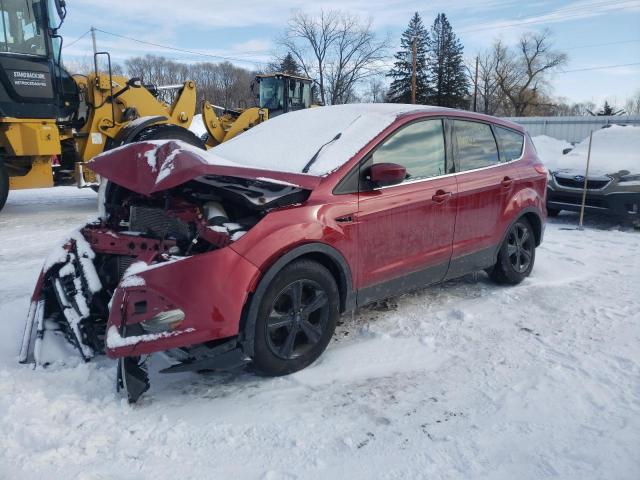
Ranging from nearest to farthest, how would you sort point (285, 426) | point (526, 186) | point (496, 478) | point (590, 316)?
1. point (496, 478)
2. point (285, 426)
3. point (590, 316)
4. point (526, 186)

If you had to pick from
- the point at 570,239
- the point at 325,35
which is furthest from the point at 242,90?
the point at 570,239

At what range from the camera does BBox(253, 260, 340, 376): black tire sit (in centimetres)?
300

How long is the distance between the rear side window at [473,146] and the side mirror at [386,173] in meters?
1.01

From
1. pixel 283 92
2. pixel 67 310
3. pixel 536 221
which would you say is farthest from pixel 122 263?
pixel 283 92

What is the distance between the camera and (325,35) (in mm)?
49844

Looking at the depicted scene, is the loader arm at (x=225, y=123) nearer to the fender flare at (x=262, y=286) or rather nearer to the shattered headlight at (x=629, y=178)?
the shattered headlight at (x=629, y=178)

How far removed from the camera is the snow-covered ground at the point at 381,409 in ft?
7.76

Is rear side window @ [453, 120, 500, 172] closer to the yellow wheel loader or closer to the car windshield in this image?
the car windshield

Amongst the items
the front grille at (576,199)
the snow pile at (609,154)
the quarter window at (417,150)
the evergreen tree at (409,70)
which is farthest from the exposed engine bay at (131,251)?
the evergreen tree at (409,70)

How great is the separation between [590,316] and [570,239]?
3.37 meters

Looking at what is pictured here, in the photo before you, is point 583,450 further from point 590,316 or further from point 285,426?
point 590,316

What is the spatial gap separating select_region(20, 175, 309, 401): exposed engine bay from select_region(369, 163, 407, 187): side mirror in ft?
1.82

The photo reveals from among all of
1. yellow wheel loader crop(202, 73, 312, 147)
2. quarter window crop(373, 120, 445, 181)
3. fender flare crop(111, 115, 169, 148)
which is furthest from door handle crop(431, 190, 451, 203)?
yellow wheel loader crop(202, 73, 312, 147)

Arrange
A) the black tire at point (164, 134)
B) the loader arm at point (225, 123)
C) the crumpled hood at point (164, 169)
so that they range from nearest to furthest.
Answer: the crumpled hood at point (164, 169) < the black tire at point (164, 134) < the loader arm at point (225, 123)
